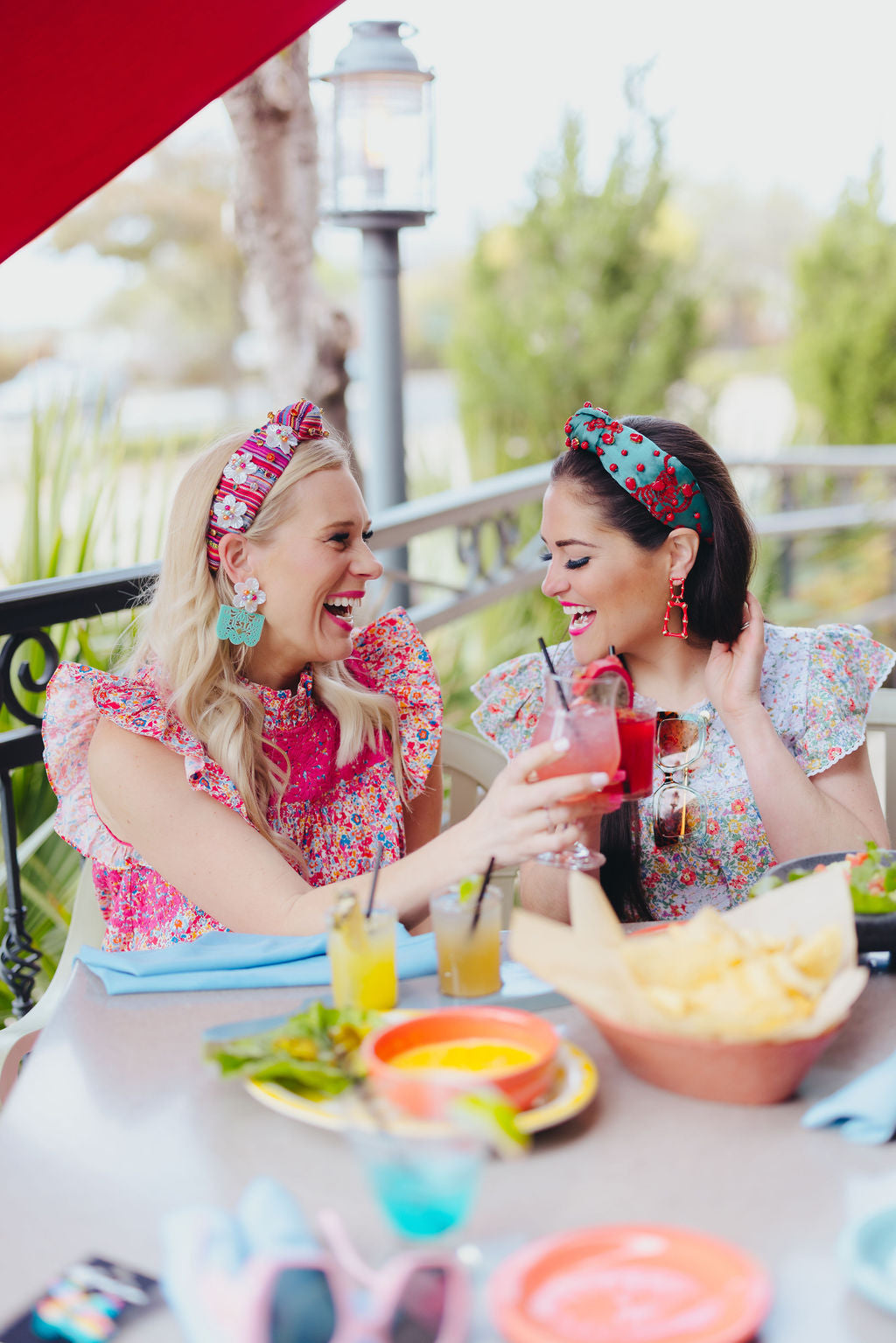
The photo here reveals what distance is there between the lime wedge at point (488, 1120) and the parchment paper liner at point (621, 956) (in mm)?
345

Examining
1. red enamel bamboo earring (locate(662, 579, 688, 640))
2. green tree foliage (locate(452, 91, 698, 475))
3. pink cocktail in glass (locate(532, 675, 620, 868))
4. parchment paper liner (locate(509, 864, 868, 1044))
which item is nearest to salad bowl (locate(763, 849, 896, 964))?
parchment paper liner (locate(509, 864, 868, 1044))

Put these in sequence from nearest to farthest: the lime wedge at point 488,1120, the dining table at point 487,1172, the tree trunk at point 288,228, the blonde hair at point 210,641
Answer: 1. the lime wedge at point 488,1120
2. the dining table at point 487,1172
3. the blonde hair at point 210,641
4. the tree trunk at point 288,228

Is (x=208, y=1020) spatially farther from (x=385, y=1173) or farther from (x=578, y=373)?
(x=578, y=373)

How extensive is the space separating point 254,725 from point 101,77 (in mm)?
1003

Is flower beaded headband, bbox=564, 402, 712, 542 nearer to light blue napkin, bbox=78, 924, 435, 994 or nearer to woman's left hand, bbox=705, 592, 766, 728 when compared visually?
woman's left hand, bbox=705, 592, 766, 728

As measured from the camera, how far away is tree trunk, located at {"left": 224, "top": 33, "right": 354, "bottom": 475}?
16.3ft

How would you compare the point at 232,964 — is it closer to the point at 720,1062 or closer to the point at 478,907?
the point at 478,907

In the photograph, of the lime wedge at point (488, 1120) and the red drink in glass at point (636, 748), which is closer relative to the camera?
the lime wedge at point (488, 1120)

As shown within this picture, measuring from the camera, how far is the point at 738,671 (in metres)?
2.16

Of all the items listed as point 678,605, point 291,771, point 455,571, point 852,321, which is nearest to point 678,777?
point 678,605

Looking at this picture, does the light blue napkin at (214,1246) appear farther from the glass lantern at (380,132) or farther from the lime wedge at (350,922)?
the glass lantern at (380,132)

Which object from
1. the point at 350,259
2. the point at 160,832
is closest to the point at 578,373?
the point at 160,832

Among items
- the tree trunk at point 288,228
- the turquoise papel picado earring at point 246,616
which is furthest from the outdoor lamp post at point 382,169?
the turquoise papel picado earring at point 246,616

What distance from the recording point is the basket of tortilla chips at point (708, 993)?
3.79ft
